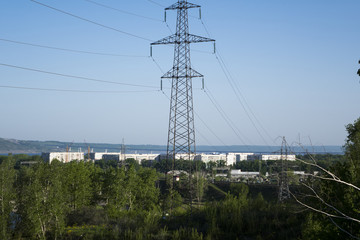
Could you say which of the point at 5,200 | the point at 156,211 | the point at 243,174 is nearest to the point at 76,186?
the point at 5,200

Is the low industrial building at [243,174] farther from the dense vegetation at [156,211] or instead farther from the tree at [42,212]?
the tree at [42,212]

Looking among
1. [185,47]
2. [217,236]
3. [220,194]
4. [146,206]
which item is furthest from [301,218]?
[220,194]

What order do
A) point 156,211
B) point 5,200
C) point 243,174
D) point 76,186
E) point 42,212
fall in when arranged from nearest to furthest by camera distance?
1. point 42,212
2. point 5,200
3. point 156,211
4. point 76,186
5. point 243,174

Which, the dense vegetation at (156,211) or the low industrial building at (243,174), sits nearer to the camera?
the dense vegetation at (156,211)

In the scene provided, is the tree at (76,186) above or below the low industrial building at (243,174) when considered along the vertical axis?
above

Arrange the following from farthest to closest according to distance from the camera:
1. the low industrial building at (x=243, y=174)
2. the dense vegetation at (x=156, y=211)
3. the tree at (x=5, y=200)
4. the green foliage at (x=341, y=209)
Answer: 1. the low industrial building at (x=243, y=174)
2. the tree at (x=5, y=200)
3. the dense vegetation at (x=156, y=211)
4. the green foliage at (x=341, y=209)

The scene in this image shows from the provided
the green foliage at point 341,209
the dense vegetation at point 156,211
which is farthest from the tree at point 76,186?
the green foliage at point 341,209

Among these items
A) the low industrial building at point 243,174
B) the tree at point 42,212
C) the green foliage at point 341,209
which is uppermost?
the green foliage at point 341,209

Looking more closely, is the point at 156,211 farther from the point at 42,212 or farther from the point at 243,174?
the point at 243,174
